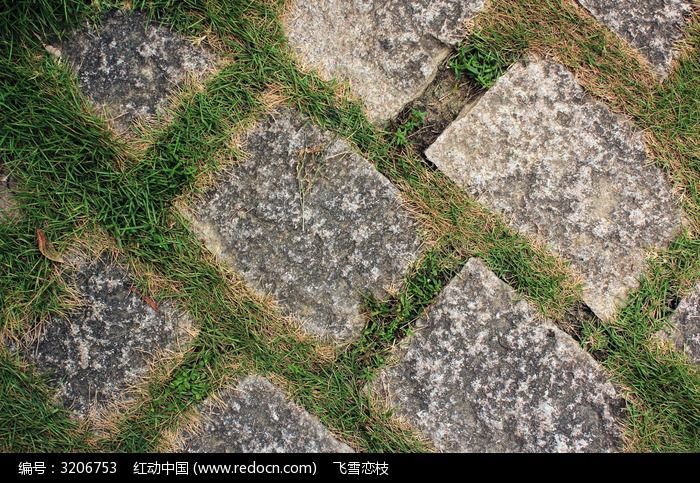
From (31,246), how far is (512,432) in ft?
5.76

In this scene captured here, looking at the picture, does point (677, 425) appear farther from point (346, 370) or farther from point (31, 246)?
point (31, 246)

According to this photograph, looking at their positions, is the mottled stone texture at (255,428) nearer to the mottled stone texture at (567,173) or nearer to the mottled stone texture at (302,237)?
the mottled stone texture at (302,237)

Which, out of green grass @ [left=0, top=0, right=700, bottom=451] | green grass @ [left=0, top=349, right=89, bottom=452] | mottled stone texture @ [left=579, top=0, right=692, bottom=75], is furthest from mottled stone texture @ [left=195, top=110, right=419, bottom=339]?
mottled stone texture @ [left=579, top=0, right=692, bottom=75]

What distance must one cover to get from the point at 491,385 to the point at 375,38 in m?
1.27

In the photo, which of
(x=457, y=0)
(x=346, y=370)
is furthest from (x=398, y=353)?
(x=457, y=0)

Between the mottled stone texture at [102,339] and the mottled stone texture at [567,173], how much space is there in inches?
44.3

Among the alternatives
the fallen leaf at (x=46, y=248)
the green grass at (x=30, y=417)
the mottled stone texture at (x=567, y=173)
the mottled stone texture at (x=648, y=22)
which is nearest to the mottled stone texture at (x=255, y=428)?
the green grass at (x=30, y=417)

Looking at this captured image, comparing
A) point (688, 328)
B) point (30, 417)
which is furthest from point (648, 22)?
point (30, 417)

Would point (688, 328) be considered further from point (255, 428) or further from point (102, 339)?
point (102, 339)

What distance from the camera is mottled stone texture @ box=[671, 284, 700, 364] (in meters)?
2.11

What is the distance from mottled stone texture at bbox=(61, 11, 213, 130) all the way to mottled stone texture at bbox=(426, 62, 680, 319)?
3.04ft

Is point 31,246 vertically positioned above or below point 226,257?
below

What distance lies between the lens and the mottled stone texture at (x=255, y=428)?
2066 mm
